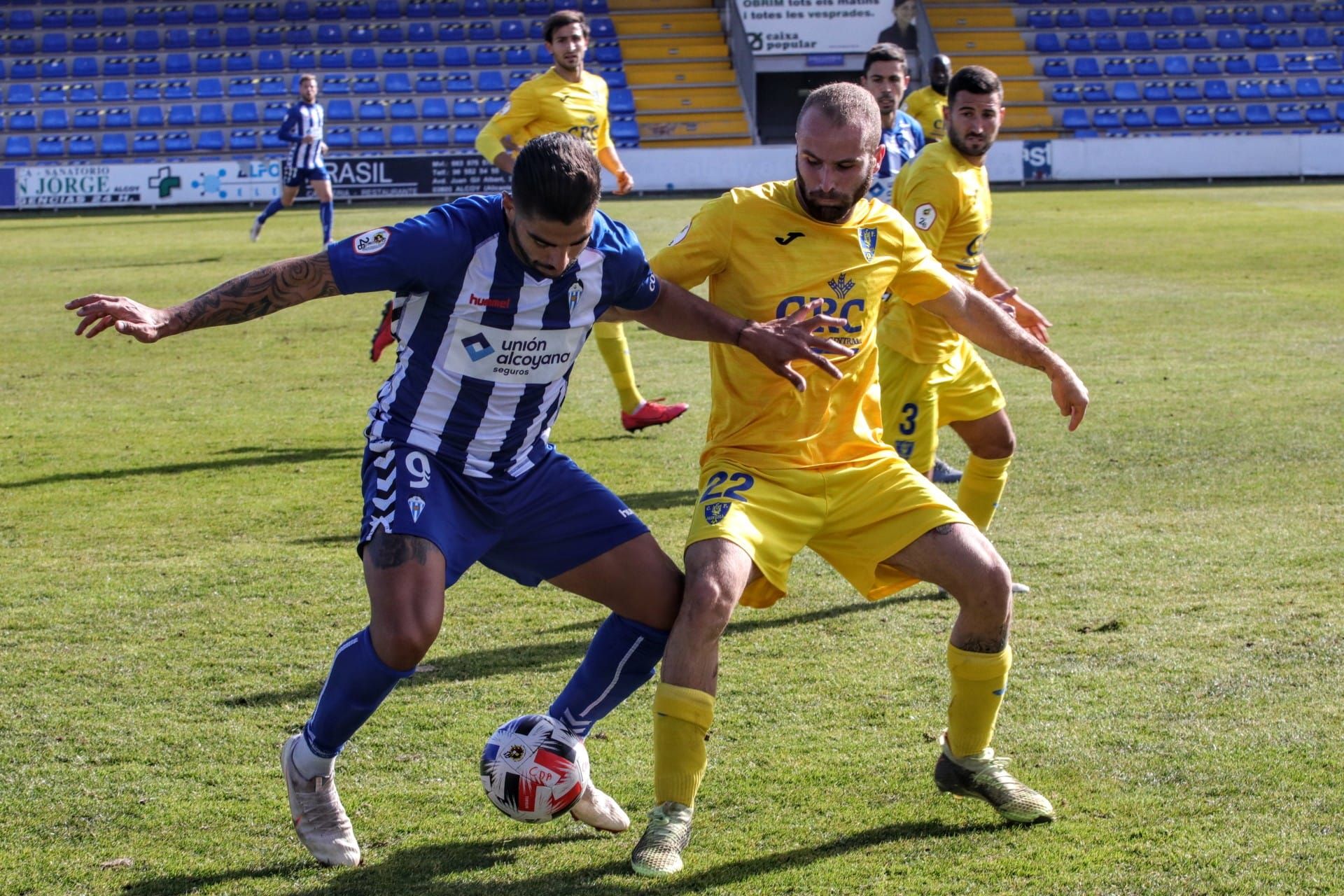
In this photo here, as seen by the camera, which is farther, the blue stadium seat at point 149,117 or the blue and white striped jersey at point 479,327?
the blue stadium seat at point 149,117

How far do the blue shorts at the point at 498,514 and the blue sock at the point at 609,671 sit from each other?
9.5 inches

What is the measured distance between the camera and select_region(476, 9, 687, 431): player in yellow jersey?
30.1 feet

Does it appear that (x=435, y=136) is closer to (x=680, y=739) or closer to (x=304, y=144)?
(x=304, y=144)

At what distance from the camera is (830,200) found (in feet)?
13.5

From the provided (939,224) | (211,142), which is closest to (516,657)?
(939,224)

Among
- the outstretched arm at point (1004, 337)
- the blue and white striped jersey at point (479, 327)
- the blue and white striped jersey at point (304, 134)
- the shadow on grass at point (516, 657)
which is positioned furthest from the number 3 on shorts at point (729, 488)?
the blue and white striped jersey at point (304, 134)

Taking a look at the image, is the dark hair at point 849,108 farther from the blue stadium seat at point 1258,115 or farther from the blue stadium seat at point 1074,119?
the blue stadium seat at point 1258,115

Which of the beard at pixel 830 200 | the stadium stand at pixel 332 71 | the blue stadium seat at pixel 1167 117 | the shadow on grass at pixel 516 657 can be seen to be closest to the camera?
the beard at pixel 830 200

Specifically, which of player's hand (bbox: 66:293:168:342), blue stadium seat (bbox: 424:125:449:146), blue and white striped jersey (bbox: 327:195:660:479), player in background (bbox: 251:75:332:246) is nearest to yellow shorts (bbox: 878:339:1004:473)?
blue and white striped jersey (bbox: 327:195:660:479)

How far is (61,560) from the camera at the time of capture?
660cm

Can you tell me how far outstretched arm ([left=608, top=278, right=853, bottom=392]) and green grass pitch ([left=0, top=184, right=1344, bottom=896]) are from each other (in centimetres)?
125

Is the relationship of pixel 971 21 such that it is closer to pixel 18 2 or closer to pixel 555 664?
pixel 18 2

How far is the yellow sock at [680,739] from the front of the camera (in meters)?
3.65

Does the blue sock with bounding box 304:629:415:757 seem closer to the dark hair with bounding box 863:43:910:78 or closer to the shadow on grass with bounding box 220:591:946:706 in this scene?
the shadow on grass with bounding box 220:591:946:706
